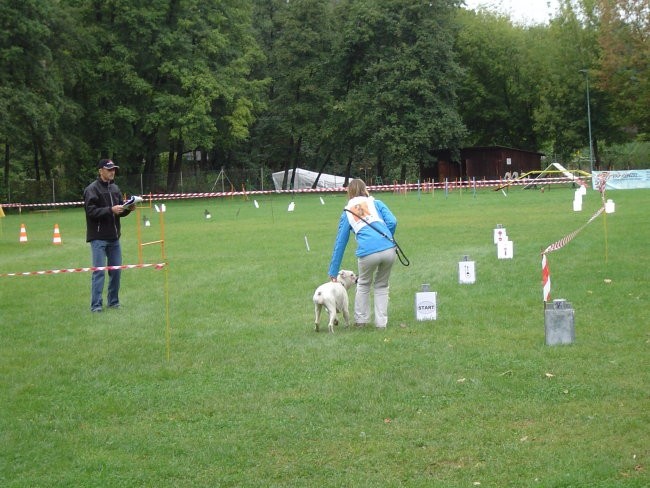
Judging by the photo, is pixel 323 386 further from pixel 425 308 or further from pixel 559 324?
pixel 425 308

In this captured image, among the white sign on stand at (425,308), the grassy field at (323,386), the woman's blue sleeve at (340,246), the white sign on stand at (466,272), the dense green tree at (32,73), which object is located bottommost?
the grassy field at (323,386)

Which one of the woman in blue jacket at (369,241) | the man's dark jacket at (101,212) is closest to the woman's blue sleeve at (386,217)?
the woman in blue jacket at (369,241)

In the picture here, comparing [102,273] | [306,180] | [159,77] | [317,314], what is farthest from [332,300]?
[306,180]

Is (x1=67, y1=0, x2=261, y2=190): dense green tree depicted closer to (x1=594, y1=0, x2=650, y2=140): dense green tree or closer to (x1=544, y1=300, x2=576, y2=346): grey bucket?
(x1=594, y1=0, x2=650, y2=140): dense green tree

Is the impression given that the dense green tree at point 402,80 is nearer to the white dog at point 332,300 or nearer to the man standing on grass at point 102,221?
the man standing on grass at point 102,221

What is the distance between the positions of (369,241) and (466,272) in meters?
4.03

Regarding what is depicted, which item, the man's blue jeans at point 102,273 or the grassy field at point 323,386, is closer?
the grassy field at point 323,386

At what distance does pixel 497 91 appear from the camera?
72.6 meters

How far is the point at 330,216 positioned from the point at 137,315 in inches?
853

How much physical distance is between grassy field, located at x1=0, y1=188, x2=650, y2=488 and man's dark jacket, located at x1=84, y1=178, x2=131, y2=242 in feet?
3.82

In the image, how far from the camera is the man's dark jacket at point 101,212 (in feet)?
39.7

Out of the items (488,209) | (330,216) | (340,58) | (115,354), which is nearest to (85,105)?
(340,58)

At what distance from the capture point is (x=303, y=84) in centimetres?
6425

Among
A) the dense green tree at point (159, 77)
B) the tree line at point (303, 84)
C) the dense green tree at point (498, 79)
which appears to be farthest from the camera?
the dense green tree at point (498, 79)
